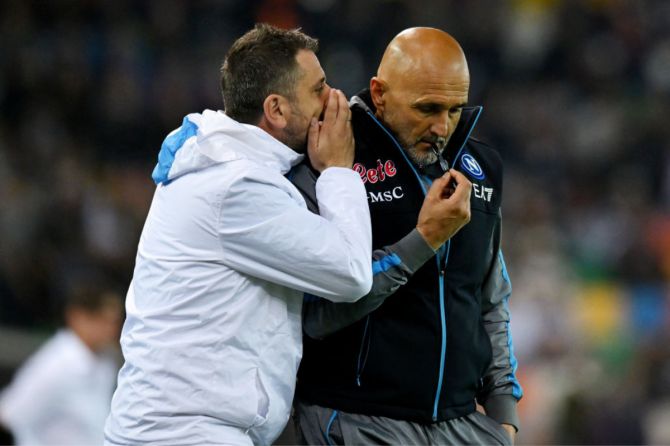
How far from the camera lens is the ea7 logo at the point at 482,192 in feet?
11.6

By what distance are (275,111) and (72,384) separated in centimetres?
275

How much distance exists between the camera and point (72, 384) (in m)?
5.61

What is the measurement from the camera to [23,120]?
10.5m

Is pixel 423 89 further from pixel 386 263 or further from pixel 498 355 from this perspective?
pixel 498 355

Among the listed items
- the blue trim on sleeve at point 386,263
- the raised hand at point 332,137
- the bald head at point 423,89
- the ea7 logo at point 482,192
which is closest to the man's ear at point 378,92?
the bald head at point 423,89

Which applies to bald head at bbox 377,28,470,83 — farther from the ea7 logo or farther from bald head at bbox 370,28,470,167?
the ea7 logo

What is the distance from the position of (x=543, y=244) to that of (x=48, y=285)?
13.4 ft

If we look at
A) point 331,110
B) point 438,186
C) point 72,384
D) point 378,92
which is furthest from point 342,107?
point 72,384

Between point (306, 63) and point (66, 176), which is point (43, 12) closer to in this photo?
point (66, 176)

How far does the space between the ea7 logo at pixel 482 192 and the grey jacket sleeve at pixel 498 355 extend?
146 mm

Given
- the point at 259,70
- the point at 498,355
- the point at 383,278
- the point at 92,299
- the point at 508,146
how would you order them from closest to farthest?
the point at 383,278 → the point at 259,70 → the point at 498,355 → the point at 92,299 → the point at 508,146

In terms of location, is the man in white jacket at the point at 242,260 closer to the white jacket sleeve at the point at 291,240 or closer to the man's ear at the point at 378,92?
the white jacket sleeve at the point at 291,240

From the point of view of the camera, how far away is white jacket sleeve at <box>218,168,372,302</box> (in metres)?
3.15

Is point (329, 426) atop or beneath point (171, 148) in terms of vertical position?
beneath
